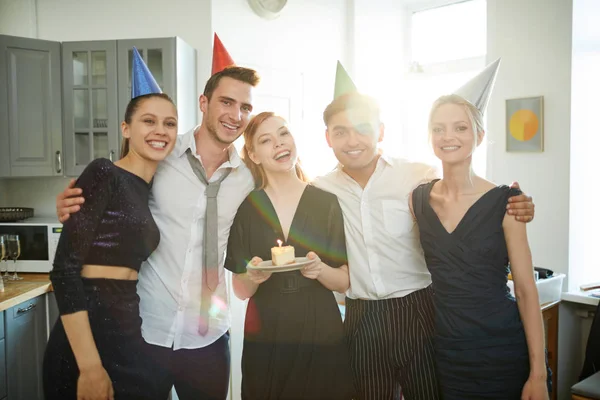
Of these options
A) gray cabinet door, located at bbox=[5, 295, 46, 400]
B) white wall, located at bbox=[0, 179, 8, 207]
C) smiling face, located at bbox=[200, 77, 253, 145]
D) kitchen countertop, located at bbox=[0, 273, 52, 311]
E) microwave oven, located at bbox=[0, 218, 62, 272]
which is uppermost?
smiling face, located at bbox=[200, 77, 253, 145]

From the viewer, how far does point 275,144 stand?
1685mm

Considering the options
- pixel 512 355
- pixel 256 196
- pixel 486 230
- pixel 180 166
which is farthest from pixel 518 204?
pixel 180 166

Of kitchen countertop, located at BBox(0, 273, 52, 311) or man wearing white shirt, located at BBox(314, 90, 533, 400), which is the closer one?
man wearing white shirt, located at BBox(314, 90, 533, 400)

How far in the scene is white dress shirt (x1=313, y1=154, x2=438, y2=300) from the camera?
1.73m

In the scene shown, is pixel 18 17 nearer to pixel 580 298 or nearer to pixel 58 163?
pixel 58 163

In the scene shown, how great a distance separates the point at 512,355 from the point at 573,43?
2.35 m

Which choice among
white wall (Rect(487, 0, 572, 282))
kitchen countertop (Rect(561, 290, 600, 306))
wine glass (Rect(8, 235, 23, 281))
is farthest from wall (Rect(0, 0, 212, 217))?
kitchen countertop (Rect(561, 290, 600, 306))

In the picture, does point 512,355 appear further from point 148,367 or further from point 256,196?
point 148,367

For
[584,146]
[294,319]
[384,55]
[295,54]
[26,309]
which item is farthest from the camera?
[384,55]

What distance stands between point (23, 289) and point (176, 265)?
1379 mm

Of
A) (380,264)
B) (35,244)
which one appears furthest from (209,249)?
(35,244)

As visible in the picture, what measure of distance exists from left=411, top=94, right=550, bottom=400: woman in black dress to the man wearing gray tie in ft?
2.50

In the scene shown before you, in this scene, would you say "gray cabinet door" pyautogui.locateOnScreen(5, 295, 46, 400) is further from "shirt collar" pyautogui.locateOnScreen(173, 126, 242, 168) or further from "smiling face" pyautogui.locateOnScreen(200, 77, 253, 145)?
"smiling face" pyautogui.locateOnScreen(200, 77, 253, 145)

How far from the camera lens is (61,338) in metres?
1.48
